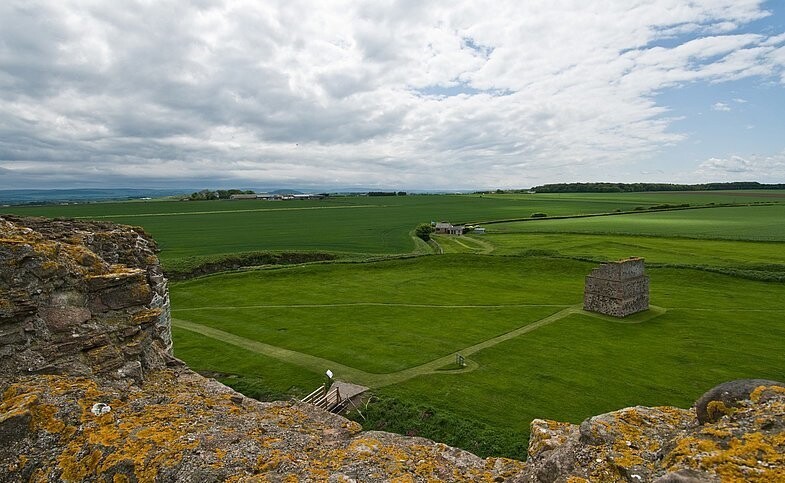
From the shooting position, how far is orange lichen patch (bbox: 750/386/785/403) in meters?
5.48

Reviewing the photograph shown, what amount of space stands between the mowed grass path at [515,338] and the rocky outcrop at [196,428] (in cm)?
1163

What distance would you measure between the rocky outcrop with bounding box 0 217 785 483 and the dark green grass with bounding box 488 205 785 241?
76735 millimetres

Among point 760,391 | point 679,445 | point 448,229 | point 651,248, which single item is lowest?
point 651,248

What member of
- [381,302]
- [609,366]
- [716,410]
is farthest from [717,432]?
[381,302]

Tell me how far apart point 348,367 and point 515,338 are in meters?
11.1

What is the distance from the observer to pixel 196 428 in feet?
21.9

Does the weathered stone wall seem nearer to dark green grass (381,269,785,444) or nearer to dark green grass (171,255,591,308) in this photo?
dark green grass (381,269,785,444)

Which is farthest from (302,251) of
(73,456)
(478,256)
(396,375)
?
(73,456)

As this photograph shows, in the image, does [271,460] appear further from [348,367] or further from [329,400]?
[348,367]

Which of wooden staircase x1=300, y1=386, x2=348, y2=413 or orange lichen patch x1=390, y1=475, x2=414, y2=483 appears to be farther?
wooden staircase x1=300, y1=386, x2=348, y2=413

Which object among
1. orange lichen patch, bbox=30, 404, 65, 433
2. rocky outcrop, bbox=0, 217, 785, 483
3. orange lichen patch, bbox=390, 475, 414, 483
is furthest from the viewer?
orange lichen patch, bbox=30, 404, 65, 433

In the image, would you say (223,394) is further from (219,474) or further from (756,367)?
(756,367)

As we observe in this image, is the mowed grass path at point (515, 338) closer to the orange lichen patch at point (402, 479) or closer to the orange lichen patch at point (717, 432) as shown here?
the orange lichen patch at point (402, 479)

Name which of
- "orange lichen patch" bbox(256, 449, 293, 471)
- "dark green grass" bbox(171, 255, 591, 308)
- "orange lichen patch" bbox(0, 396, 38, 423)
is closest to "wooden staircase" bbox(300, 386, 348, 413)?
"orange lichen patch" bbox(0, 396, 38, 423)
